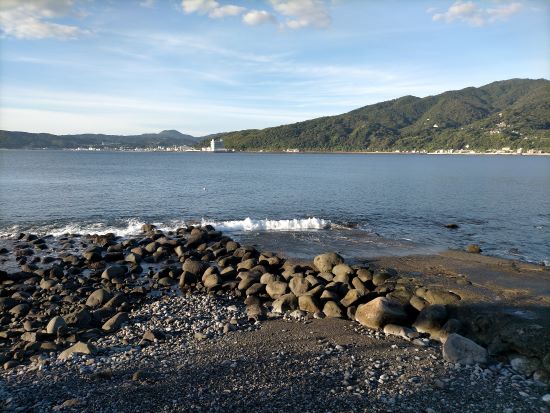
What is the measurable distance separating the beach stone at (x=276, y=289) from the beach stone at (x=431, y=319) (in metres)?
5.58

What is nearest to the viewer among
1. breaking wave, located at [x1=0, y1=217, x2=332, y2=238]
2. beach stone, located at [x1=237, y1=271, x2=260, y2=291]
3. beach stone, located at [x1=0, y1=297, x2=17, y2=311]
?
beach stone, located at [x1=0, y1=297, x2=17, y2=311]

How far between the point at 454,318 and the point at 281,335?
6375 millimetres

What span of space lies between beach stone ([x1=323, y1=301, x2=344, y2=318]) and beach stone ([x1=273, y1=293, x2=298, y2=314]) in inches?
49.6

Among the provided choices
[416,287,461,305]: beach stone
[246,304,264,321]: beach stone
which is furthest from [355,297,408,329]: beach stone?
[246,304,264,321]: beach stone

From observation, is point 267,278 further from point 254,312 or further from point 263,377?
point 263,377

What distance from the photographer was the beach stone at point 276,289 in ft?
56.5

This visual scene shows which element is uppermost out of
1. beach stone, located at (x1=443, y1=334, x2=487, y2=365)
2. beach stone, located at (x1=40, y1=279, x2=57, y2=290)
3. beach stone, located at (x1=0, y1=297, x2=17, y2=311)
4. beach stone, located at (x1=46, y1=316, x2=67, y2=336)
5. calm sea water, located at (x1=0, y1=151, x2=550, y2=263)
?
beach stone, located at (x1=443, y1=334, x2=487, y2=365)

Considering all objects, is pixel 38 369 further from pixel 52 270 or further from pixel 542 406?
pixel 542 406

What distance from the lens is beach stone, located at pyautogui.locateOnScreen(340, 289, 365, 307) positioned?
51.5 feet

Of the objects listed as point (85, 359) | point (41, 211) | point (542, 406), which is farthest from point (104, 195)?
point (542, 406)

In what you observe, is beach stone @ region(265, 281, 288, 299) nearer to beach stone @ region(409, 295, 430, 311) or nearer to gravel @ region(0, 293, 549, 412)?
gravel @ region(0, 293, 549, 412)

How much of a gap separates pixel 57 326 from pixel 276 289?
27.4ft

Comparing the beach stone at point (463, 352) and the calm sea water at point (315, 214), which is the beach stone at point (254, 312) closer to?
the beach stone at point (463, 352)

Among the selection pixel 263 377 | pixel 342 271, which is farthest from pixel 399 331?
pixel 342 271
